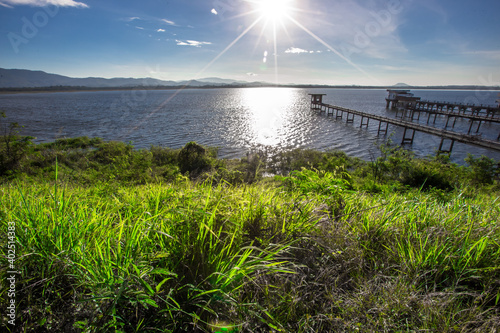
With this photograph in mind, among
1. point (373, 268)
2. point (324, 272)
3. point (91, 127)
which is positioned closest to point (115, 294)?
point (324, 272)

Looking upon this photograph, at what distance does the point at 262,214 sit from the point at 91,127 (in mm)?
60078

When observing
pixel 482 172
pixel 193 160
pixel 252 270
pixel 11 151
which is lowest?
pixel 193 160

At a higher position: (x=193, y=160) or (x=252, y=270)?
(x=252, y=270)

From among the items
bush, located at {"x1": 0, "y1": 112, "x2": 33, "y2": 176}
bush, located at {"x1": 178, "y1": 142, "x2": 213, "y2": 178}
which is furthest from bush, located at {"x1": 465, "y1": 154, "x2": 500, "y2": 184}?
bush, located at {"x1": 0, "y1": 112, "x2": 33, "y2": 176}

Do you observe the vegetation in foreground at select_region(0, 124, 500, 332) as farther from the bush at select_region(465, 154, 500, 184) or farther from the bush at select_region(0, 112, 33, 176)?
the bush at select_region(0, 112, 33, 176)

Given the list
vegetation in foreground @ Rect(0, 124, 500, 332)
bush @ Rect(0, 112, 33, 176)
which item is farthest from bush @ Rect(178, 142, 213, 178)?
vegetation in foreground @ Rect(0, 124, 500, 332)

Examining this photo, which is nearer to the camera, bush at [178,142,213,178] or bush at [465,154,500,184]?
bush at [465,154,500,184]

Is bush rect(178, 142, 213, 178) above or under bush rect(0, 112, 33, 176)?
under

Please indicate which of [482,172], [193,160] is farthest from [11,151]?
[482,172]

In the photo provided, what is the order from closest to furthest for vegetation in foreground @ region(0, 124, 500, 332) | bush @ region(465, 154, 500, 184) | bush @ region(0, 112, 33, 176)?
1. vegetation in foreground @ region(0, 124, 500, 332)
2. bush @ region(465, 154, 500, 184)
3. bush @ region(0, 112, 33, 176)

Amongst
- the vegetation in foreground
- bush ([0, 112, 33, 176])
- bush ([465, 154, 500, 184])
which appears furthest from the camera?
bush ([0, 112, 33, 176])

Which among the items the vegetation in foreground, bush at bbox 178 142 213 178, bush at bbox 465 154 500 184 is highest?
the vegetation in foreground

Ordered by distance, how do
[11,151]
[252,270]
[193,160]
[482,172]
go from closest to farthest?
[252,270] → [482,172] → [11,151] → [193,160]

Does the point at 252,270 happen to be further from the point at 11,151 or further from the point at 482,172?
the point at 11,151
